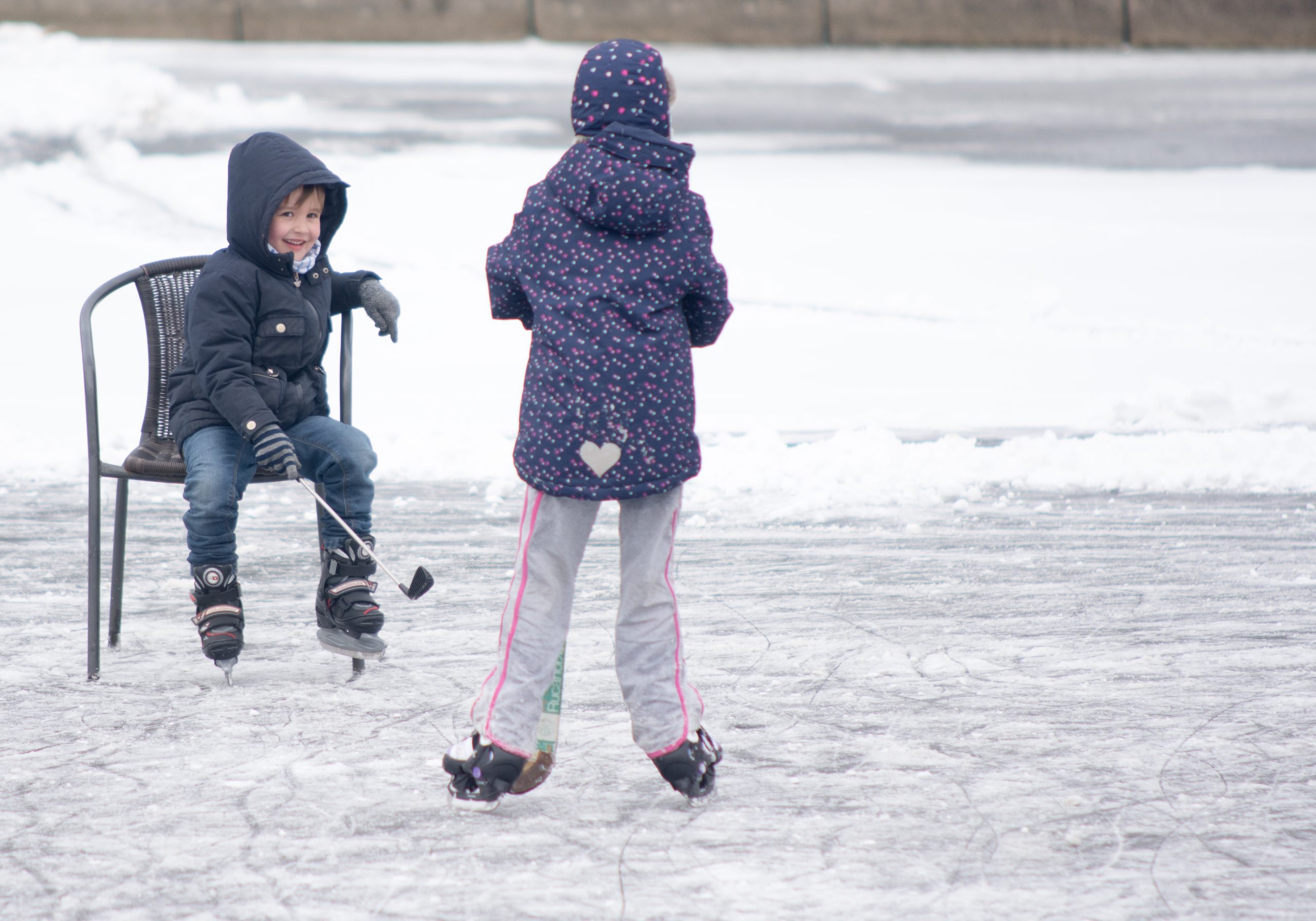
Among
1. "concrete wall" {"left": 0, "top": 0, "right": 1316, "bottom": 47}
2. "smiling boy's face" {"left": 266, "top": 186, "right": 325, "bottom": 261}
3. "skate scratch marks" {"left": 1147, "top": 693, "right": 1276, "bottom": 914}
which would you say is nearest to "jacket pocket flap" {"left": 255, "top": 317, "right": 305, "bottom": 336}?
"smiling boy's face" {"left": 266, "top": 186, "right": 325, "bottom": 261}

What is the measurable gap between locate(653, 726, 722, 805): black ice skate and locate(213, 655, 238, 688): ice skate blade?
1.24 m

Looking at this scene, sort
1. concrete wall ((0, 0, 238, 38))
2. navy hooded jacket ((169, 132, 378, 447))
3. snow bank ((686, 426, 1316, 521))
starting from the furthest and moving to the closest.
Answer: concrete wall ((0, 0, 238, 38)) < snow bank ((686, 426, 1316, 521)) < navy hooded jacket ((169, 132, 378, 447))

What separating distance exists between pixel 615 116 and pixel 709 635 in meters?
1.76

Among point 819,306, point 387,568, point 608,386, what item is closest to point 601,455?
point 608,386

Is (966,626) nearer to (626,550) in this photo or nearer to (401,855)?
(626,550)

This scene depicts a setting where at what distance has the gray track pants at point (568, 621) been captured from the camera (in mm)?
2609

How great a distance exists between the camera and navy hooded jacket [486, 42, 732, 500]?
97.5 inches

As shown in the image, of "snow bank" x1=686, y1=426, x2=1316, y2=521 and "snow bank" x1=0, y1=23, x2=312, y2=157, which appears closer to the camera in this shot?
"snow bank" x1=686, y1=426, x2=1316, y2=521

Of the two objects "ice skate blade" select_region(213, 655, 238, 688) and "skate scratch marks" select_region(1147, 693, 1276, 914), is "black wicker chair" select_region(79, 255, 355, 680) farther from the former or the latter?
"skate scratch marks" select_region(1147, 693, 1276, 914)

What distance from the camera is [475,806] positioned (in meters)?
2.65

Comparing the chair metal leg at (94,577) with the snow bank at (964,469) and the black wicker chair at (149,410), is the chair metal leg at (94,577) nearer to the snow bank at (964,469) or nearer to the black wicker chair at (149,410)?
the black wicker chair at (149,410)

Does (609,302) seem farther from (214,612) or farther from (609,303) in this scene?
(214,612)

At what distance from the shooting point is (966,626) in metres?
3.91

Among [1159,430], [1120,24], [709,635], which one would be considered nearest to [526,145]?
[1120,24]
